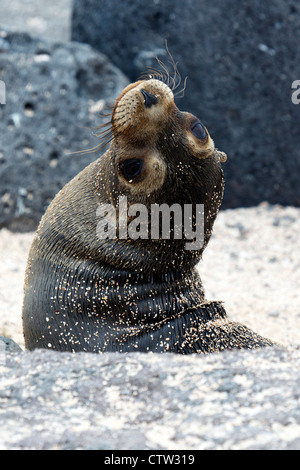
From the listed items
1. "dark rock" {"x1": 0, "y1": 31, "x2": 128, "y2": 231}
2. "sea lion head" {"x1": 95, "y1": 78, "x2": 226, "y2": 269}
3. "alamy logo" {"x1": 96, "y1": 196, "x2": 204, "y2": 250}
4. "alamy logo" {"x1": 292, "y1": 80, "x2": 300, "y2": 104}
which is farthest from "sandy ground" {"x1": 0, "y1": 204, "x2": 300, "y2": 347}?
"sea lion head" {"x1": 95, "y1": 78, "x2": 226, "y2": 269}

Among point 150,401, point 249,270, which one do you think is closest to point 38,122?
point 249,270

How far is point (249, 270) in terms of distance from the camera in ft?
20.9

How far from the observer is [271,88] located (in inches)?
286

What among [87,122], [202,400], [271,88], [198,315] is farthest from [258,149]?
[202,400]

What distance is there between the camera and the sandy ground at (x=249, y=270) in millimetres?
5109

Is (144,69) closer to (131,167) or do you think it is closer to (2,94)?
(2,94)

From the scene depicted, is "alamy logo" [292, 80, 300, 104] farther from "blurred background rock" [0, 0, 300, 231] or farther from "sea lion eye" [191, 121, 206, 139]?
"sea lion eye" [191, 121, 206, 139]

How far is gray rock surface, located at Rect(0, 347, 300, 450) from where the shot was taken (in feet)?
5.81

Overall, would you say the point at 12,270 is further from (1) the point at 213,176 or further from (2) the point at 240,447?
(2) the point at 240,447

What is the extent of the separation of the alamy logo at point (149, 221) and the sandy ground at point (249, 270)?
5.49 feet

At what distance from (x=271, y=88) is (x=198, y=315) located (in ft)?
15.0

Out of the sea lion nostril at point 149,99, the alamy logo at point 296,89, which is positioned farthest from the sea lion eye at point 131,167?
the alamy logo at point 296,89

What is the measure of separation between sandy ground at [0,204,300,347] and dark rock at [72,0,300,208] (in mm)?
529

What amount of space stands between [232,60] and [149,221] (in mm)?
4621
